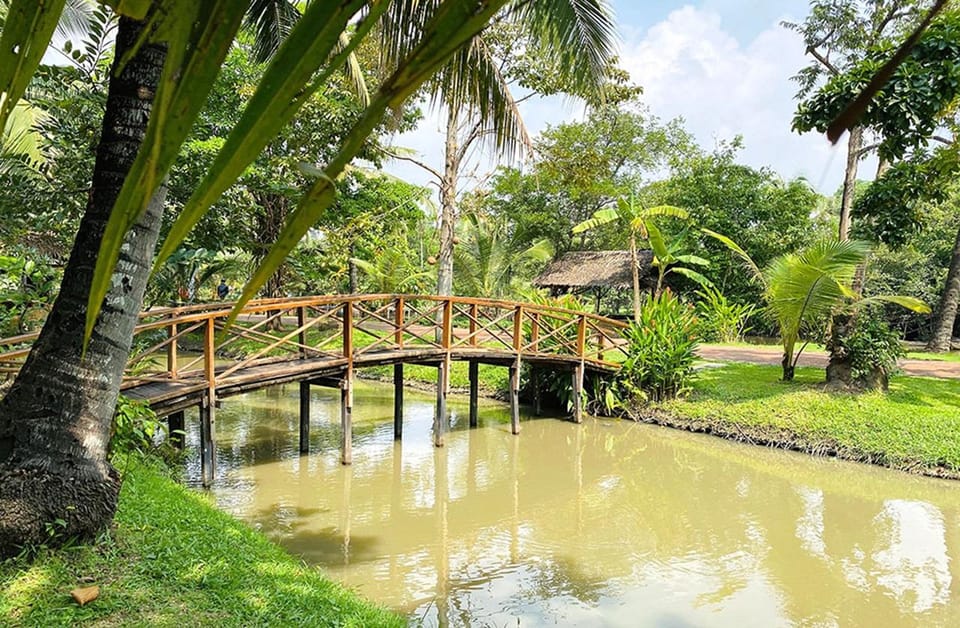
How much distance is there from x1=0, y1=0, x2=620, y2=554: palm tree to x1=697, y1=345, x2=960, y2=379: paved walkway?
9308 mm

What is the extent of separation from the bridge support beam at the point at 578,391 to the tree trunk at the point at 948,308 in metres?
8.91

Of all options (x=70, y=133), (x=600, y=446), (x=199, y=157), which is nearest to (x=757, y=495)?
(x=600, y=446)

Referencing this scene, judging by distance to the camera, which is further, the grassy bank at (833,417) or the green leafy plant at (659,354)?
the green leafy plant at (659,354)

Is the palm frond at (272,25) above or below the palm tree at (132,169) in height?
above

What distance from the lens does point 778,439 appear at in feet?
29.0

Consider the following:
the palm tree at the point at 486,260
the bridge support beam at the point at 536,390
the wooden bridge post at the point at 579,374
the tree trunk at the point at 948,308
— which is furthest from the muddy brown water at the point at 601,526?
the palm tree at the point at 486,260

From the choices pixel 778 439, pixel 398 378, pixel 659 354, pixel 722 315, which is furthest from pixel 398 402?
pixel 722 315

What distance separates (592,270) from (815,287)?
922cm

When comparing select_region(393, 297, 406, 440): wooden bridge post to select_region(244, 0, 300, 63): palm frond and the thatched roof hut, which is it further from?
the thatched roof hut

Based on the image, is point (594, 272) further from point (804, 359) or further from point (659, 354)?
point (659, 354)

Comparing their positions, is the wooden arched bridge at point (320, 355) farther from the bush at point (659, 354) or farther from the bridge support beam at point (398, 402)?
the bush at point (659, 354)

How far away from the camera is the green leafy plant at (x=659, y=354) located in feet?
33.9

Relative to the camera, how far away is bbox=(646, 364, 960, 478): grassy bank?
25.8ft

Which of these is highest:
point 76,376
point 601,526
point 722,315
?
point 722,315
